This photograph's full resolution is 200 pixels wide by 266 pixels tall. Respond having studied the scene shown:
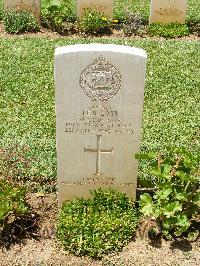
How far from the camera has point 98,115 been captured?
4582 mm

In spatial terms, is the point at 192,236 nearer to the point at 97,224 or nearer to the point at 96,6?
the point at 97,224

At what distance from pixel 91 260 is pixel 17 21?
265 inches

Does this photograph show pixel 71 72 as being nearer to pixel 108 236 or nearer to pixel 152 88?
pixel 108 236

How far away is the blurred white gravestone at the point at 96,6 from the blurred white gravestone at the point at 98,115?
20.5 feet

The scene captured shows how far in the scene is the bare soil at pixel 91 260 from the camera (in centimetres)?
469

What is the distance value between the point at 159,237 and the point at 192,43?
5.85m

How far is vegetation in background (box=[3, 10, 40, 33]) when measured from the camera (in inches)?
403

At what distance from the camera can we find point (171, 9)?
10648 millimetres

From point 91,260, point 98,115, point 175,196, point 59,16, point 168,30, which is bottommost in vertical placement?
point 91,260

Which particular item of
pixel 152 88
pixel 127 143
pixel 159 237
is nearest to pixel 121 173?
pixel 127 143

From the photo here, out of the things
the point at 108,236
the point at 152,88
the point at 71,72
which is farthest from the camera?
the point at 152,88

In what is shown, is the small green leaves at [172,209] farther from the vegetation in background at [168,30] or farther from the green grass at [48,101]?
the vegetation in background at [168,30]

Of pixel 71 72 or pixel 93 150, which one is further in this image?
pixel 93 150

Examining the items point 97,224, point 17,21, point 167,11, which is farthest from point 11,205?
point 167,11
